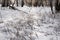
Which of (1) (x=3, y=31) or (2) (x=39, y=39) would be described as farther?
(1) (x=3, y=31)

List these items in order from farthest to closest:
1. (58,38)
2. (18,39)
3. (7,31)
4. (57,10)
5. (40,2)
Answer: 1. (40,2)
2. (57,10)
3. (7,31)
4. (58,38)
5. (18,39)

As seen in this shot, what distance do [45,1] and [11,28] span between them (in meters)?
13.5

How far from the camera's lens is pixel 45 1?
17.5 m

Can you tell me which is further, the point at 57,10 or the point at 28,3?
the point at 28,3

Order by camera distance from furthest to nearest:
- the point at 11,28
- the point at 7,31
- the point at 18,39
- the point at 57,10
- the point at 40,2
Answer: the point at 40,2 < the point at 57,10 < the point at 11,28 < the point at 7,31 < the point at 18,39

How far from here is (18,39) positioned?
3.51 meters

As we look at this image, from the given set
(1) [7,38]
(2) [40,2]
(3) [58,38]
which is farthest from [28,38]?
(2) [40,2]

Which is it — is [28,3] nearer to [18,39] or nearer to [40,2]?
[40,2]

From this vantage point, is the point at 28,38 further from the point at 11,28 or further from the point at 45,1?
the point at 45,1

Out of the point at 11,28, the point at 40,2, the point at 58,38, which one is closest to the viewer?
the point at 58,38

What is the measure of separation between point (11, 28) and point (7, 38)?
0.95 m

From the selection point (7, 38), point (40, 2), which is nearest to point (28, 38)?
point (7, 38)

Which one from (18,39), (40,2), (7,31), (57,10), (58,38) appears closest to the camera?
(18,39)

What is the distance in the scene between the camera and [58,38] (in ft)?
12.6
